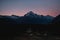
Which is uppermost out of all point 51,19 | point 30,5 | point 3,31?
point 30,5

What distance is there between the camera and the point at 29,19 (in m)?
2.09

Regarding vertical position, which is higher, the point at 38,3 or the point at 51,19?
the point at 38,3

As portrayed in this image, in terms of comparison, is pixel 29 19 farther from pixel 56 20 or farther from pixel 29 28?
pixel 56 20

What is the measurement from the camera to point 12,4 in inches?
83.0

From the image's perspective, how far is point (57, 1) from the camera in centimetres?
207

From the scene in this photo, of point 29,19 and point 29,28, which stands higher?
point 29,19

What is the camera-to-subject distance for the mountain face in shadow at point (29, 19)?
207cm

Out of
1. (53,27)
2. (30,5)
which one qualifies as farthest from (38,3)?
(53,27)

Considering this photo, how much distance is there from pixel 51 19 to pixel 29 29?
34cm

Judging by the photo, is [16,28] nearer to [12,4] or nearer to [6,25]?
[6,25]

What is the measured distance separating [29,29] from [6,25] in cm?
33

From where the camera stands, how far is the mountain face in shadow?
2068 millimetres

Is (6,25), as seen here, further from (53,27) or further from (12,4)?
(53,27)

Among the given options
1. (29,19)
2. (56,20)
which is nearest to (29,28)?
(29,19)
